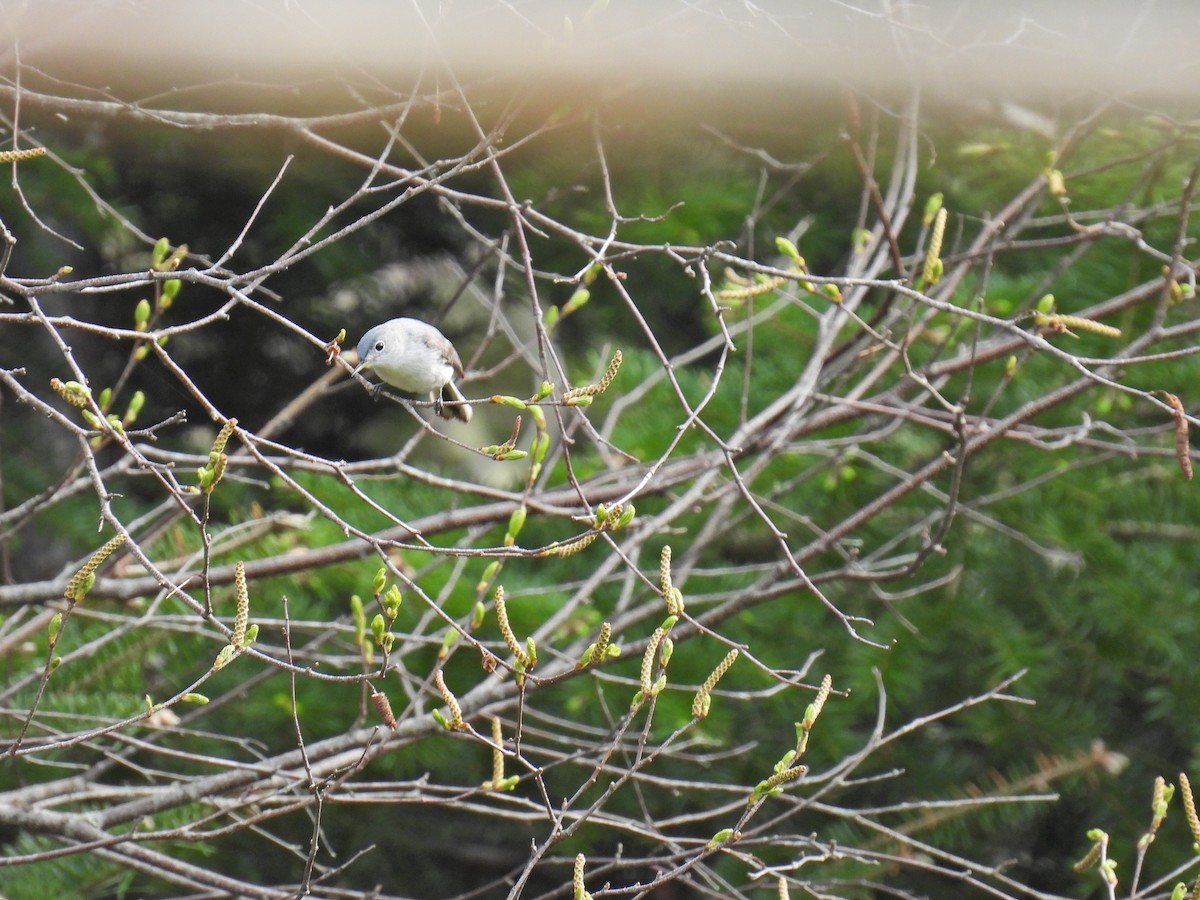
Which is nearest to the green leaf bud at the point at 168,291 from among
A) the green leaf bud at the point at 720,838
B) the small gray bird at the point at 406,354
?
the small gray bird at the point at 406,354

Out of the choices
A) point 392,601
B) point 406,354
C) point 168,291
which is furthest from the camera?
point 168,291

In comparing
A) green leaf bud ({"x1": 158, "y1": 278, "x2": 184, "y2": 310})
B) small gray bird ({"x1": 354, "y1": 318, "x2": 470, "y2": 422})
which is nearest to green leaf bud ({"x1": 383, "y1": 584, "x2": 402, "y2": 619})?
small gray bird ({"x1": 354, "y1": 318, "x2": 470, "y2": 422})

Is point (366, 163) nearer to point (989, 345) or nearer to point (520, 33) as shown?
point (520, 33)

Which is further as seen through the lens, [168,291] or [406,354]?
[168,291]

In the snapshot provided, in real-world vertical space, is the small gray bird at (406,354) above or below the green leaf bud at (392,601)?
above

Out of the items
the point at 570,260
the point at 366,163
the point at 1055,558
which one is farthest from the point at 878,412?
the point at 570,260

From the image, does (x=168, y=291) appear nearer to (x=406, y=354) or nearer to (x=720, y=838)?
(x=406, y=354)

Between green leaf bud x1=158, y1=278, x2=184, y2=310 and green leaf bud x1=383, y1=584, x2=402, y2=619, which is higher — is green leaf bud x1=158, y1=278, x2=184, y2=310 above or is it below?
above

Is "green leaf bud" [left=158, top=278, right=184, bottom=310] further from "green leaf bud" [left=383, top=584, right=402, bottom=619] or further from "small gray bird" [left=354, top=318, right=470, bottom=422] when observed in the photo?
"green leaf bud" [left=383, top=584, right=402, bottom=619]

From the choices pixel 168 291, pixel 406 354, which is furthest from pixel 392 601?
pixel 168 291

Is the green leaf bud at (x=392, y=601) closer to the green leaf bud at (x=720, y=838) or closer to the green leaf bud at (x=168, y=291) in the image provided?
the green leaf bud at (x=720, y=838)

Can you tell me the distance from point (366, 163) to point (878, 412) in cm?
64

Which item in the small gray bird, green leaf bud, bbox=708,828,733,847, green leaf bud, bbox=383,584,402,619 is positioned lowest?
green leaf bud, bbox=708,828,733,847

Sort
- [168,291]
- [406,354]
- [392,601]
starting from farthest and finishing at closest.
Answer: [168,291]
[406,354]
[392,601]
